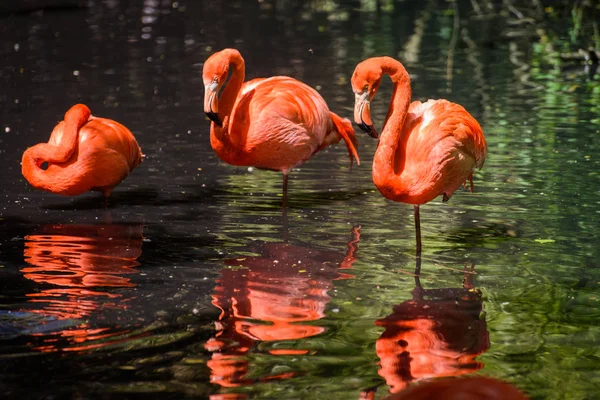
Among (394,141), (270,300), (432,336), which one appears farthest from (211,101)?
(432,336)

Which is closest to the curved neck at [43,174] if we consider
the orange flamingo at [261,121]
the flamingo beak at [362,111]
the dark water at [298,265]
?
the dark water at [298,265]

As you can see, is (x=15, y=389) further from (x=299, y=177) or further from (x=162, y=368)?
(x=299, y=177)

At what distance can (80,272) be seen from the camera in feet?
16.7

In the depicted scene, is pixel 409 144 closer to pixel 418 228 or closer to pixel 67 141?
pixel 418 228

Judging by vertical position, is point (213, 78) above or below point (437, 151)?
above

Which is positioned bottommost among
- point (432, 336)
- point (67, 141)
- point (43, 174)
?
point (432, 336)

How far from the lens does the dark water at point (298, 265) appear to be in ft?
12.6

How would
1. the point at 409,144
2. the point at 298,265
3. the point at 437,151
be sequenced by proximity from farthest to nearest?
the point at 298,265
the point at 409,144
the point at 437,151

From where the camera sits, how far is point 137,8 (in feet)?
60.5

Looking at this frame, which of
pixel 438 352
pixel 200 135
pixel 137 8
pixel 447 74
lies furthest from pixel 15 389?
pixel 137 8

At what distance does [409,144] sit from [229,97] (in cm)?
152

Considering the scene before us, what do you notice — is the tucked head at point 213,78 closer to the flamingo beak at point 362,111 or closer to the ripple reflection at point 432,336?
the flamingo beak at point 362,111

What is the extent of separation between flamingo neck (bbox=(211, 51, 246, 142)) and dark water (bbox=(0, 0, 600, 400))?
54cm

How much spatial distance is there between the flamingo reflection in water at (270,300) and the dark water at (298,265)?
1 centimetres
